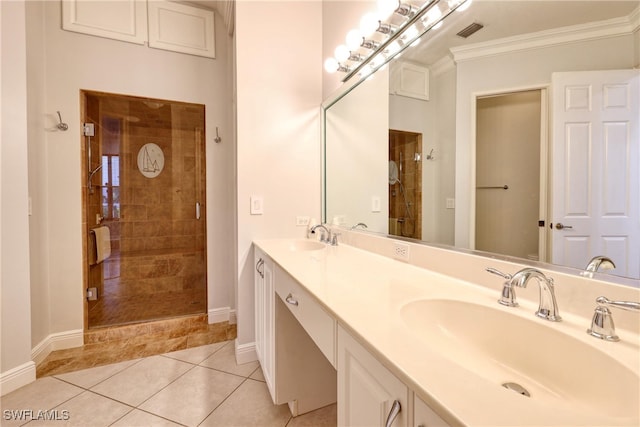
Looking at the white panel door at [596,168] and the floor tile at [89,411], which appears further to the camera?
the floor tile at [89,411]

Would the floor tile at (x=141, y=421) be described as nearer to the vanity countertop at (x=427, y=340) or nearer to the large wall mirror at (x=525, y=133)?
the vanity countertop at (x=427, y=340)

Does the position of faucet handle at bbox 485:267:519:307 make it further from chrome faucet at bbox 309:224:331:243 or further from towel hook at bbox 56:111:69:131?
towel hook at bbox 56:111:69:131

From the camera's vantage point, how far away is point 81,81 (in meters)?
2.15

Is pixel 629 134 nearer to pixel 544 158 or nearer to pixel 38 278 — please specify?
pixel 544 158

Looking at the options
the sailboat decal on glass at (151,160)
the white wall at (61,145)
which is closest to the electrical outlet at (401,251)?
the white wall at (61,145)

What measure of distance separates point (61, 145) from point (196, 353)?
1.90 m

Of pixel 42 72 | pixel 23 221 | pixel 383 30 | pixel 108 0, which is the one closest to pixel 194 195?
pixel 23 221

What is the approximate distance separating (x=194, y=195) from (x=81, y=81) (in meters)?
1.21

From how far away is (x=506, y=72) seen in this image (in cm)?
89

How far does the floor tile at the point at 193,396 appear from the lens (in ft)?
4.75

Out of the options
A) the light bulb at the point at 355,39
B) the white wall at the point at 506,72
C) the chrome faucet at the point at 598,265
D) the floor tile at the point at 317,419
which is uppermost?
the light bulb at the point at 355,39

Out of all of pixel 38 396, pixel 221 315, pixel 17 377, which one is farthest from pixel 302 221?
pixel 17 377

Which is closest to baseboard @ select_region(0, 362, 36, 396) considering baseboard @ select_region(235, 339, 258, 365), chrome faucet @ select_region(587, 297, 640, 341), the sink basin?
baseboard @ select_region(235, 339, 258, 365)

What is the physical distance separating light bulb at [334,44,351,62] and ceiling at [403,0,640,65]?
0.60 m
